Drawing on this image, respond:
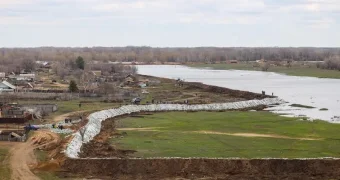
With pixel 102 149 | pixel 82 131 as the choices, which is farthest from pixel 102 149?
pixel 82 131

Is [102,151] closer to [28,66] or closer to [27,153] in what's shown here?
[27,153]

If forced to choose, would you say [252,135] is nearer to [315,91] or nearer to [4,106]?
[4,106]

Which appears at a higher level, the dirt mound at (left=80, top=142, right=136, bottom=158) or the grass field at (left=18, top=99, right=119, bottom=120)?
the grass field at (left=18, top=99, right=119, bottom=120)

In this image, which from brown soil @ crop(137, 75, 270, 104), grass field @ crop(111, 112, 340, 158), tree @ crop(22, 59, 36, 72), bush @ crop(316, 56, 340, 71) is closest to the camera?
grass field @ crop(111, 112, 340, 158)

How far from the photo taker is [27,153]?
3095 centimetres

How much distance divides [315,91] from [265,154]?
1715 inches

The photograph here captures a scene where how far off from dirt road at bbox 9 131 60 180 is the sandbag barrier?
1.74m

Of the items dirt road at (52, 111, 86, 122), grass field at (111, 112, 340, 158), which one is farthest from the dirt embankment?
dirt road at (52, 111, 86, 122)

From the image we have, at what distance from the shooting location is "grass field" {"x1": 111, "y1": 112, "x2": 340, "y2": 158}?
99.1ft

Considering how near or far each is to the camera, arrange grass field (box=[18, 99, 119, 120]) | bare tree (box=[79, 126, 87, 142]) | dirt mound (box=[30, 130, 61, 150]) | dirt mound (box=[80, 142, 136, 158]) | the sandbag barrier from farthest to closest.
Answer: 1. grass field (box=[18, 99, 119, 120])
2. bare tree (box=[79, 126, 87, 142])
3. dirt mound (box=[30, 130, 61, 150])
4. the sandbag barrier
5. dirt mound (box=[80, 142, 136, 158])

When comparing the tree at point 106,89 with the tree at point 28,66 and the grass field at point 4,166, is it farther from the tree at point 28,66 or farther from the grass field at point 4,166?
the tree at point 28,66

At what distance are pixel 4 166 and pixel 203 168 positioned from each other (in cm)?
966

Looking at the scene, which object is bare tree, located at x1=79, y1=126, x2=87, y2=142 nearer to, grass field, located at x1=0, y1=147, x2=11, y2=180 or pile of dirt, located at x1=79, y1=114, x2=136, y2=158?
pile of dirt, located at x1=79, y1=114, x2=136, y2=158

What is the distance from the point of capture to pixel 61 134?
36.1 m
